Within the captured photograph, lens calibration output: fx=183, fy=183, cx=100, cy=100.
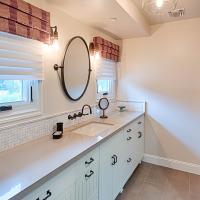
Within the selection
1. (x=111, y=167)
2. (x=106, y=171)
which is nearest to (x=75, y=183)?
(x=106, y=171)

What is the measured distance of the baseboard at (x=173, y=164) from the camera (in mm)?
2741

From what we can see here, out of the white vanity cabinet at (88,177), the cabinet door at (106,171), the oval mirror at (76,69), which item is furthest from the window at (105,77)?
the white vanity cabinet at (88,177)

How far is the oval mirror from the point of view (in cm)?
198

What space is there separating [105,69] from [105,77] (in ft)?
0.40

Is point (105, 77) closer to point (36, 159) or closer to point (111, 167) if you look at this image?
point (111, 167)

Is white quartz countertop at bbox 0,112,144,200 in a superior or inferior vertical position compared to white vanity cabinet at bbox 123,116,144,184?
superior

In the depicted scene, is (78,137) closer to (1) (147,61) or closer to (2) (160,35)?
(1) (147,61)

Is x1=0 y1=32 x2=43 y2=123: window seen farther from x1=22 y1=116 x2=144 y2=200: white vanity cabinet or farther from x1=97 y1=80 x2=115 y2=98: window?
x1=97 y1=80 x2=115 y2=98: window

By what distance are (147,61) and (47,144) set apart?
2152 millimetres

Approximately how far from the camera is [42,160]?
1192mm

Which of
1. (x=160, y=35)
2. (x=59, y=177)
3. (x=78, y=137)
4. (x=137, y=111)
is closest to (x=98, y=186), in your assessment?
(x=78, y=137)

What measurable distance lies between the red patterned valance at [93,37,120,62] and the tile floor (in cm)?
180

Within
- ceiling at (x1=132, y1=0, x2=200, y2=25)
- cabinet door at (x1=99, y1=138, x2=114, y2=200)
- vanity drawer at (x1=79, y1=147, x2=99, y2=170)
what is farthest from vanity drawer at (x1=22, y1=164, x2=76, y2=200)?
ceiling at (x1=132, y1=0, x2=200, y2=25)

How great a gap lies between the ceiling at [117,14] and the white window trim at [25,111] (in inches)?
33.6
